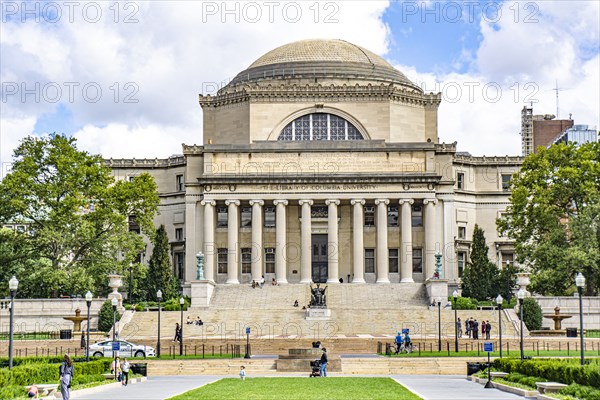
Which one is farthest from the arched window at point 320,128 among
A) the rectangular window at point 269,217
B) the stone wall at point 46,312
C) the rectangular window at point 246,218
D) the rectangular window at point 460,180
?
the stone wall at point 46,312

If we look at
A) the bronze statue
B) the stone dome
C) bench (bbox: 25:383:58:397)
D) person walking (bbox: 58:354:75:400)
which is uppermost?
the stone dome

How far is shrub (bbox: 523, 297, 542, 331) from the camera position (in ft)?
229

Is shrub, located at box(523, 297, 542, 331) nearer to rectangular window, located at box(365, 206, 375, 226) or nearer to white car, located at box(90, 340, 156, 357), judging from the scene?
rectangular window, located at box(365, 206, 375, 226)

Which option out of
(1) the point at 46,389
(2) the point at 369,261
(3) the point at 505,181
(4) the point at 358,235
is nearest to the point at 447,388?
(1) the point at 46,389

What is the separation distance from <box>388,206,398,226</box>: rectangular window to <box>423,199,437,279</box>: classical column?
3.21 meters

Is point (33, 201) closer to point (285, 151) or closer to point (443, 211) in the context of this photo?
point (285, 151)

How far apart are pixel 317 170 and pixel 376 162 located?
5.15 metres

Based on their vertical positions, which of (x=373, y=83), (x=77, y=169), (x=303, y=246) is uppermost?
(x=373, y=83)

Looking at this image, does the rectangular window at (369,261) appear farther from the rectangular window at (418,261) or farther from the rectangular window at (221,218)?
the rectangular window at (221,218)

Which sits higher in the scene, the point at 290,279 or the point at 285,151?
the point at 285,151

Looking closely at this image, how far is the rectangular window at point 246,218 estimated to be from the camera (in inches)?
3588

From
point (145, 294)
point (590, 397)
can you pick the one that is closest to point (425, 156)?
point (145, 294)

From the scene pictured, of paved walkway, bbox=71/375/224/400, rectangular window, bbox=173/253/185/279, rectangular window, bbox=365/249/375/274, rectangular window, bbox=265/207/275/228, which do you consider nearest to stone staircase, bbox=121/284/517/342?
rectangular window, bbox=365/249/375/274

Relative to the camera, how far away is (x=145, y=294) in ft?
287
